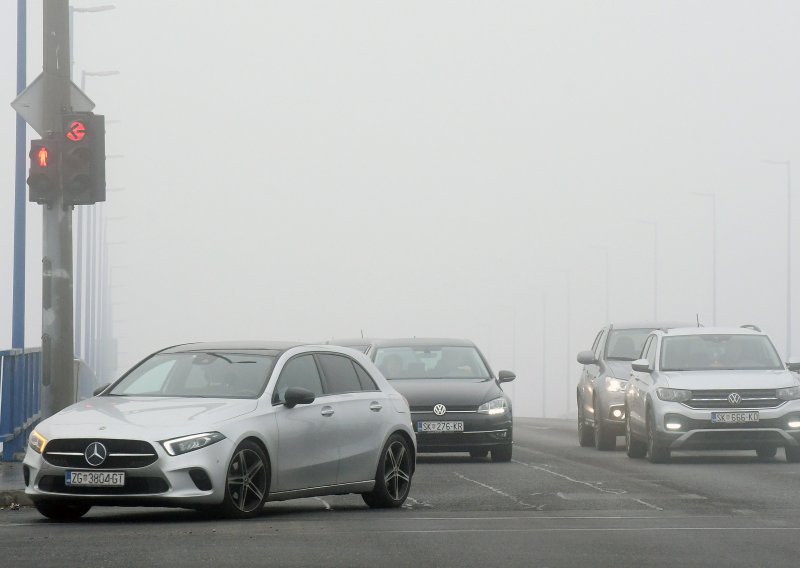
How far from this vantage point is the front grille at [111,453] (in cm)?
1323

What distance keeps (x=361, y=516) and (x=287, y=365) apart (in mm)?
1322

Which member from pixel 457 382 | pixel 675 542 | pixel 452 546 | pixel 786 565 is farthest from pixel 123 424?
pixel 457 382

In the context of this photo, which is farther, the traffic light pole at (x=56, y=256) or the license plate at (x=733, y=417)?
the license plate at (x=733, y=417)

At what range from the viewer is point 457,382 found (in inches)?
938

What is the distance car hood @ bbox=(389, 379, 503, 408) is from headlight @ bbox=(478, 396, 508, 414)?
54mm

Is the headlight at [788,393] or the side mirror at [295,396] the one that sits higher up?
the side mirror at [295,396]

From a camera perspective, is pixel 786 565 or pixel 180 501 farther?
pixel 180 501

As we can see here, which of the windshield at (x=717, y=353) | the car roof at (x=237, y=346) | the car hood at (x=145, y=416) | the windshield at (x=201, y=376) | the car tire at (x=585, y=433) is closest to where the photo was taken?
the car hood at (x=145, y=416)

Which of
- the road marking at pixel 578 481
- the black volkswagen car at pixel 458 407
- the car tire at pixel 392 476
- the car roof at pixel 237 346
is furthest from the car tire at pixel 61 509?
the black volkswagen car at pixel 458 407

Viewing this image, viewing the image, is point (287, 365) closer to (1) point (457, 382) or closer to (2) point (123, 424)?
(2) point (123, 424)

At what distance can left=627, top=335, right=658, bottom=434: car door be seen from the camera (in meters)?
23.8

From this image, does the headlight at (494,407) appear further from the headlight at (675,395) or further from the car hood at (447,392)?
the headlight at (675,395)

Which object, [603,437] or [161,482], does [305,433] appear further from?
[603,437]

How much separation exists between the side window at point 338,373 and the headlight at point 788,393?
29.3ft
